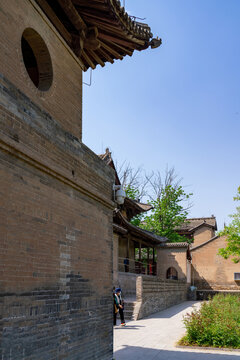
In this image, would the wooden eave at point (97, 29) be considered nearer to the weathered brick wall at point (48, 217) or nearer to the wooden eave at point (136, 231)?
the weathered brick wall at point (48, 217)

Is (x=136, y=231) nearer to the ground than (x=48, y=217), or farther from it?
farther from it

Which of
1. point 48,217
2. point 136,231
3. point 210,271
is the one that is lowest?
point 210,271

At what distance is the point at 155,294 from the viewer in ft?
58.4

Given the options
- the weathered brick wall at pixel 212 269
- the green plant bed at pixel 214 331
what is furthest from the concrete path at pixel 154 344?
the weathered brick wall at pixel 212 269

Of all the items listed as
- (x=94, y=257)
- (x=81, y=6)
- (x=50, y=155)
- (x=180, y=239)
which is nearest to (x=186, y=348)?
(x=94, y=257)

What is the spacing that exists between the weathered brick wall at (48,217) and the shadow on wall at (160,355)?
6.74 feet

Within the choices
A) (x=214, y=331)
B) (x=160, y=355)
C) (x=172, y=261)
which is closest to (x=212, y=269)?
(x=172, y=261)

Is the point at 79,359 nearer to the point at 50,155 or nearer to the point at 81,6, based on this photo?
the point at 50,155

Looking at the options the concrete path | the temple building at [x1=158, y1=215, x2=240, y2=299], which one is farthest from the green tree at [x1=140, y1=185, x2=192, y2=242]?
the concrete path

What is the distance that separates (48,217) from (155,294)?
1400cm

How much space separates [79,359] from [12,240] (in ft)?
7.83

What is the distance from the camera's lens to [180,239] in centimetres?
3325

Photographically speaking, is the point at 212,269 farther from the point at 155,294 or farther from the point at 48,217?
the point at 48,217

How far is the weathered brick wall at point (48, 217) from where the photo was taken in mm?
4105
